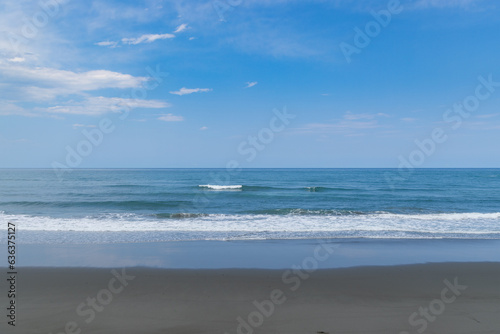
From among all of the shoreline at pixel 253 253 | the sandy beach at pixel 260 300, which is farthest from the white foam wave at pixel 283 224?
the sandy beach at pixel 260 300

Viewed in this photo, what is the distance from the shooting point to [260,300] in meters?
6.15

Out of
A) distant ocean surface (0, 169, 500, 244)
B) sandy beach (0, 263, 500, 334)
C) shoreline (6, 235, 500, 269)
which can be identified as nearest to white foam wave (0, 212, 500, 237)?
distant ocean surface (0, 169, 500, 244)

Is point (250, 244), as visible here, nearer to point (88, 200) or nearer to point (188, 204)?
point (188, 204)

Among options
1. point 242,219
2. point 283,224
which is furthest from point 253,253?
point 242,219

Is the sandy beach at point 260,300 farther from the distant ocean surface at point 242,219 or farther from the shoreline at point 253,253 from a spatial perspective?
the distant ocean surface at point 242,219

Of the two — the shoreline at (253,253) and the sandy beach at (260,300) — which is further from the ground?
the shoreline at (253,253)

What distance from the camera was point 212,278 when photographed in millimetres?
7391

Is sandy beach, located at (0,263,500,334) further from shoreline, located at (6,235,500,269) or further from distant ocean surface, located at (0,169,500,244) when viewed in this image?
distant ocean surface, located at (0,169,500,244)

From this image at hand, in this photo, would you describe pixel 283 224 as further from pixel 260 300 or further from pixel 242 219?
pixel 260 300

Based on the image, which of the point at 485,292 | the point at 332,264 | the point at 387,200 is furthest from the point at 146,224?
the point at 387,200

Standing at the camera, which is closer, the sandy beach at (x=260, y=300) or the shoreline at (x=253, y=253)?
the sandy beach at (x=260, y=300)

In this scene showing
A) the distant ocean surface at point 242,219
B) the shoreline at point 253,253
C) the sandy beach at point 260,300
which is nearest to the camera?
the sandy beach at point 260,300

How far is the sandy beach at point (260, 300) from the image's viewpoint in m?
5.10

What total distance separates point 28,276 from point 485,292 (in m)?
10.6
